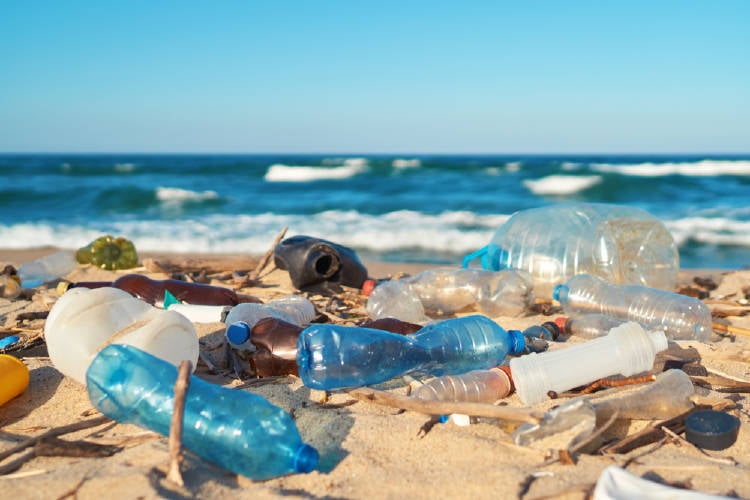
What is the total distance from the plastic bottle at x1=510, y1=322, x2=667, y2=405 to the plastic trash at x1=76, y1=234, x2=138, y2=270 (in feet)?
12.1

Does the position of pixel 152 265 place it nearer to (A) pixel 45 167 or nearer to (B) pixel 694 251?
(B) pixel 694 251

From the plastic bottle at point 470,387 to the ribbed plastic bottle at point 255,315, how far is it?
685mm

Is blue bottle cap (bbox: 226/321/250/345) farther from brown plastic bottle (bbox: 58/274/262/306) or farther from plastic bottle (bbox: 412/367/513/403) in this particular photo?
brown plastic bottle (bbox: 58/274/262/306)

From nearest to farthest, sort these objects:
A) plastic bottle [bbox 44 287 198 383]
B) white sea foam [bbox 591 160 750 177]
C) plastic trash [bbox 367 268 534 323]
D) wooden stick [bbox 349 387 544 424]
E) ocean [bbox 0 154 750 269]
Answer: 1. wooden stick [bbox 349 387 544 424]
2. plastic bottle [bbox 44 287 198 383]
3. plastic trash [bbox 367 268 534 323]
4. ocean [bbox 0 154 750 269]
5. white sea foam [bbox 591 160 750 177]

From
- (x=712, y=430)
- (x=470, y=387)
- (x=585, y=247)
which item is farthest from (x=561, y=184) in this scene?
(x=712, y=430)

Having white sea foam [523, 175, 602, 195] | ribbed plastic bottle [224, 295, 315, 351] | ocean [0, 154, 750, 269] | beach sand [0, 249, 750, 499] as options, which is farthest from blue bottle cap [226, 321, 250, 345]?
white sea foam [523, 175, 602, 195]

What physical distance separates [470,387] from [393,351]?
0.31m

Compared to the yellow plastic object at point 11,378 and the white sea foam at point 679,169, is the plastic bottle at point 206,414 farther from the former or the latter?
the white sea foam at point 679,169

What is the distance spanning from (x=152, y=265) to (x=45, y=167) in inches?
941

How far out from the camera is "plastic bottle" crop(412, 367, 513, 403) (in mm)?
2018

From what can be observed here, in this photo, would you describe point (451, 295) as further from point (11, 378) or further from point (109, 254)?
point (109, 254)

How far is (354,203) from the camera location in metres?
15.2

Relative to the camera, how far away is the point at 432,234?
921 centimetres

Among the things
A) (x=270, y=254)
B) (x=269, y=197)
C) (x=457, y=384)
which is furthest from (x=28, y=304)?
(x=269, y=197)
